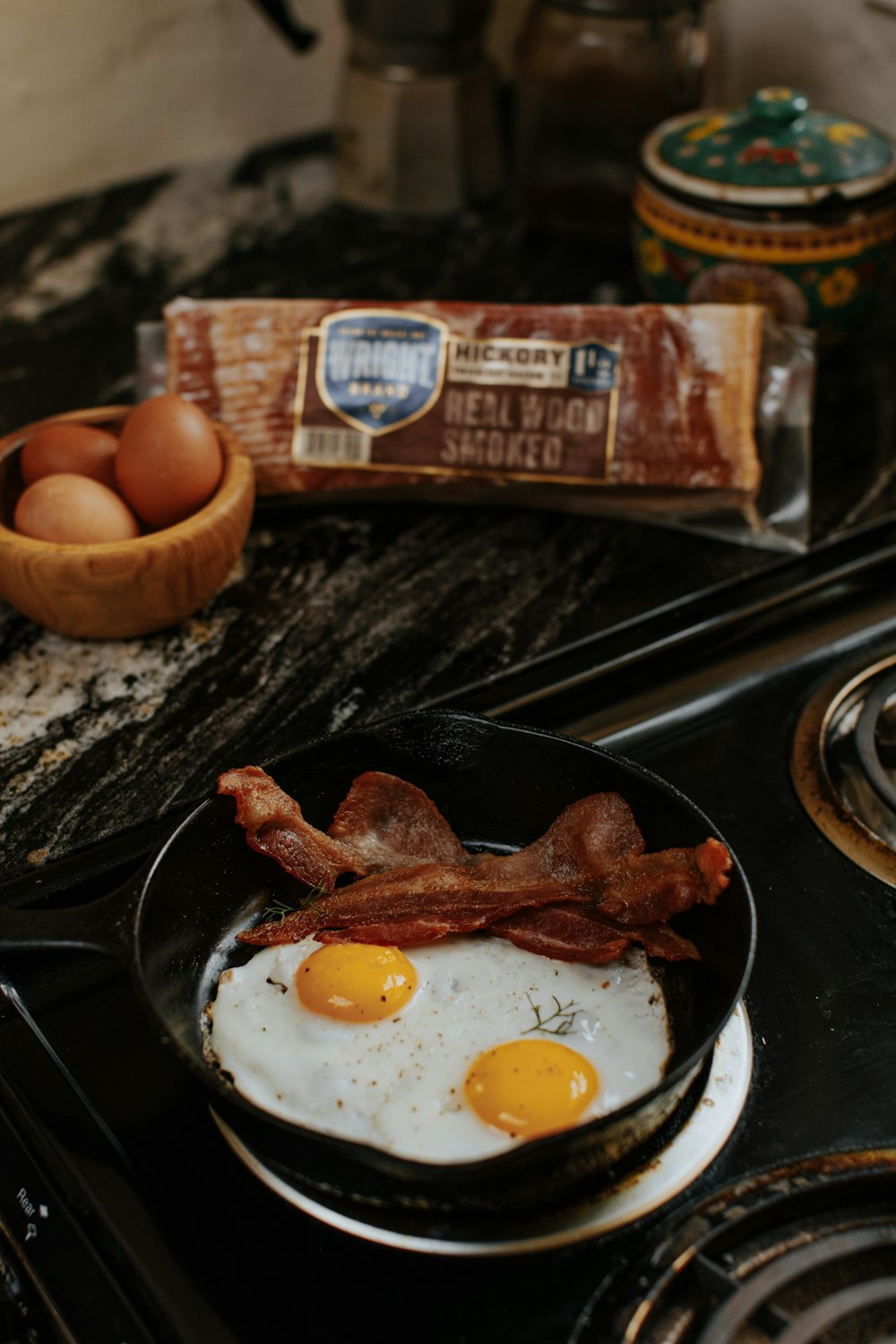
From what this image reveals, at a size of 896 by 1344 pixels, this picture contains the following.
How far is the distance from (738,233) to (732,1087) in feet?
2.58

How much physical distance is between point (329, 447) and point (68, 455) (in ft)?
0.74

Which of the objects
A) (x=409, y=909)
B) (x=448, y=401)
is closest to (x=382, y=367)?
(x=448, y=401)

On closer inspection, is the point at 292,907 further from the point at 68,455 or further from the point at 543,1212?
the point at 68,455

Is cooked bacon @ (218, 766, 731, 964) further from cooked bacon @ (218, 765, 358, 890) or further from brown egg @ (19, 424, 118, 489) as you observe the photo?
brown egg @ (19, 424, 118, 489)

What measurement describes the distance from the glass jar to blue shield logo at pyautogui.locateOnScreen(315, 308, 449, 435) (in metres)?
0.44

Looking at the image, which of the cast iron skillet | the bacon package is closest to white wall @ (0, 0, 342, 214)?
the bacon package

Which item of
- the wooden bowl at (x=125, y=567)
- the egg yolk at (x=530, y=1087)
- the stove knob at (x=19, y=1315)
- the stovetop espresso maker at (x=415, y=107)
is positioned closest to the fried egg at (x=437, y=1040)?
the egg yolk at (x=530, y=1087)

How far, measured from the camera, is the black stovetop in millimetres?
578

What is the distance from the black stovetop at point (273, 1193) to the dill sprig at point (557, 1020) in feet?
0.33

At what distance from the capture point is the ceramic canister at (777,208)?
42.9 inches

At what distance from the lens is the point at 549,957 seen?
0.69 meters

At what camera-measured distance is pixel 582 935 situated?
69 centimetres

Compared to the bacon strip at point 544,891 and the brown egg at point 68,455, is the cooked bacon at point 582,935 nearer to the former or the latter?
the bacon strip at point 544,891

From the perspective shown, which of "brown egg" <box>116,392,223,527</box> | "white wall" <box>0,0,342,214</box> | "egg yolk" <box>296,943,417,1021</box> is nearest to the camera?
"egg yolk" <box>296,943,417,1021</box>
